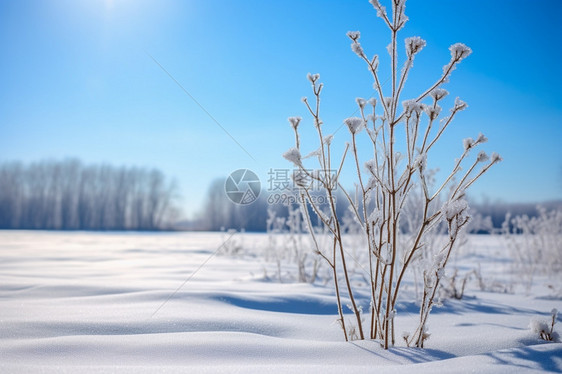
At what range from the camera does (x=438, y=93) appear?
1.33m

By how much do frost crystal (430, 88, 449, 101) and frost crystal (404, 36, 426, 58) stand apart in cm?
16

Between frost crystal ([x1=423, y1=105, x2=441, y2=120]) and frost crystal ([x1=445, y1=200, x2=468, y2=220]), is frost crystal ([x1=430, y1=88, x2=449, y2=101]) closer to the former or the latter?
frost crystal ([x1=423, y1=105, x2=441, y2=120])

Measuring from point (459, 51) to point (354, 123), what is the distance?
1.39 feet

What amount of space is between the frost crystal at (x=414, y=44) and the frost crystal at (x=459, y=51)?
0.10 meters

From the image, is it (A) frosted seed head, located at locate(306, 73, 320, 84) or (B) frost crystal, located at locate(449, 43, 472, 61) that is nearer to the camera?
(B) frost crystal, located at locate(449, 43, 472, 61)

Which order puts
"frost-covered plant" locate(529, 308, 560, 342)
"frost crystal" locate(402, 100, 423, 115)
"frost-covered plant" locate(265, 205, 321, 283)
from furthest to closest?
"frost-covered plant" locate(265, 205, 321, 283)
"frost-covered plant" locate(529, 308, 560, 342)
"frost crystal" locate(402, 100, 423, 115)

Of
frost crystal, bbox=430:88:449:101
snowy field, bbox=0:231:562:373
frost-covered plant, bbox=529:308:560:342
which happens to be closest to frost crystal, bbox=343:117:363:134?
frost crystal, bbox=430:88:449:101

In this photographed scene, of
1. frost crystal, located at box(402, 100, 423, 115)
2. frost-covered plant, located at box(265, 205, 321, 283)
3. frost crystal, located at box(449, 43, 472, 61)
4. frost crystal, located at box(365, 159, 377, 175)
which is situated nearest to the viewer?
frost crystal, located at box(449, 43, 472, 61)

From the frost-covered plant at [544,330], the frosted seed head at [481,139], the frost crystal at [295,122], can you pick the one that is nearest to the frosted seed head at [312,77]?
the frost crystal at [295,122]

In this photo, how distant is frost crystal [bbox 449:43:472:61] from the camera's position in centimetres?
122

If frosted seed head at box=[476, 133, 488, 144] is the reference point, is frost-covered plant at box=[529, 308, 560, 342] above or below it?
below

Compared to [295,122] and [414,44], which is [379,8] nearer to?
[414,44]

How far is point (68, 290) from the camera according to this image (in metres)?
3.04

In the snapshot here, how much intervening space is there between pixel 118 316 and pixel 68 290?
4.18 ft
